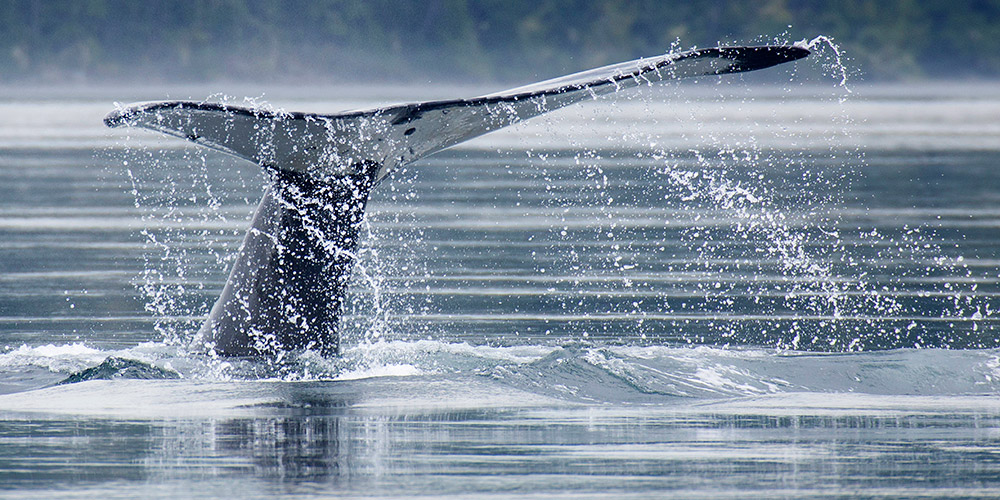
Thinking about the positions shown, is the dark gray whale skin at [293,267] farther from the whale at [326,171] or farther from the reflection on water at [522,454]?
the reflection on water at [522,454]

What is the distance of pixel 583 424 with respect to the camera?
24.1 ft

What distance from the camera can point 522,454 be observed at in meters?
6.58

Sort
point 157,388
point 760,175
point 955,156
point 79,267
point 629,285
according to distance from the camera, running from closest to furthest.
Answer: point 157,388 → point 629,285 → point 79,267 → point 760,175 → point 955,156

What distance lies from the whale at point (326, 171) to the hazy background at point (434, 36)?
77.4m

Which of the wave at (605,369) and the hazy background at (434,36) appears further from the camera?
the hazy background at (434,36)

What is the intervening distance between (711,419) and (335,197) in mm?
2149

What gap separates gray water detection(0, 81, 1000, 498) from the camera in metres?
6.31

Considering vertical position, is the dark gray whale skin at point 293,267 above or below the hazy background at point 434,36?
below

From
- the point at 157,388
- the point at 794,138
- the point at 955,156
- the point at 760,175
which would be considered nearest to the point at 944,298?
the point at 157,388

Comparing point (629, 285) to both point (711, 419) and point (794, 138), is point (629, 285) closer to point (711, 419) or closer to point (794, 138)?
point (711, 419)

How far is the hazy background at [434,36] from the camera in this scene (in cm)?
8581

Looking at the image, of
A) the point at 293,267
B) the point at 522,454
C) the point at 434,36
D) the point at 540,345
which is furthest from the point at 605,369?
the point at 434,36

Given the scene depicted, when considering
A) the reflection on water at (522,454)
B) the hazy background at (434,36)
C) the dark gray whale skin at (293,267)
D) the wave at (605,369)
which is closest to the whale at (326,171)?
the dark gray whale skin at (293,267)

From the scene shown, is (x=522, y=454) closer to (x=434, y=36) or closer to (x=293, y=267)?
(x=293, y=267)
